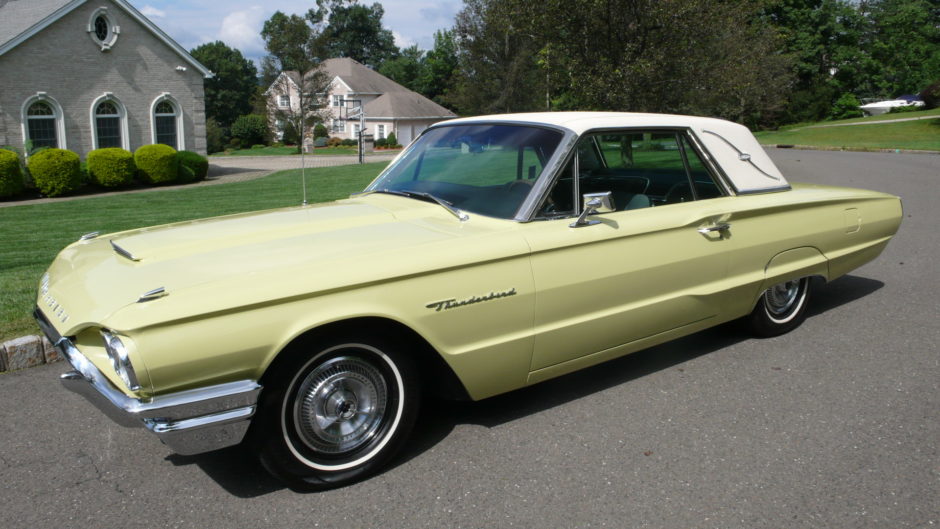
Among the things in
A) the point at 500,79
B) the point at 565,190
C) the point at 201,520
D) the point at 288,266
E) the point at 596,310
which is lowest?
the point at 201,520

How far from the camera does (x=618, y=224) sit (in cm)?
386

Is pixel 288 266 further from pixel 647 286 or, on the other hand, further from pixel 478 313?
pixel 647 286

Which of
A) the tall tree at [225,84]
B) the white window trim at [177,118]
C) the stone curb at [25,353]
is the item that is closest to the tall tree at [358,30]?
the tall tree at [225,84]

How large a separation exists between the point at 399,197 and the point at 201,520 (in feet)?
7.08

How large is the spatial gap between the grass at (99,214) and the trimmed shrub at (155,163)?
6.69 feet

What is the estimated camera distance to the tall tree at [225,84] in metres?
75.8

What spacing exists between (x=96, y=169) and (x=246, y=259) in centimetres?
1908

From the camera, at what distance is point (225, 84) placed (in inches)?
3142

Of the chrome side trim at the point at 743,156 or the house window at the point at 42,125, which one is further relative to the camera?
the house window at the point at 42,125

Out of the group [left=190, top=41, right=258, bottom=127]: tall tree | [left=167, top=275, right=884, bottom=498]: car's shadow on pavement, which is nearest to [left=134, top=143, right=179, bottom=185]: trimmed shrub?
[left=167, top=275, right=884, bottom=498]: car's shadow on pavement

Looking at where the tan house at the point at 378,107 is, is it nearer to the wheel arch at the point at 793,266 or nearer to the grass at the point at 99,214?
the grass at the point at 99,214

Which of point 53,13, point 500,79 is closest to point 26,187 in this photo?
point 53,13

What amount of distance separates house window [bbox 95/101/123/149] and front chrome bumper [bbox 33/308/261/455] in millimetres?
22817

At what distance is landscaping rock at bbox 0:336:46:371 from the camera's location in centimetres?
453
